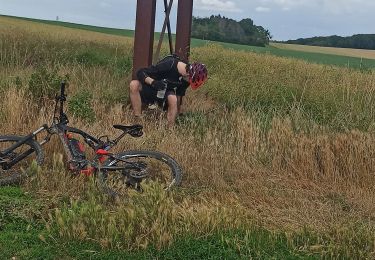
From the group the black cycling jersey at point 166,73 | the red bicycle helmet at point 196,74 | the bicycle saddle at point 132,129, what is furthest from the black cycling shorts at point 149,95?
the bicycle saddle at point 132,129

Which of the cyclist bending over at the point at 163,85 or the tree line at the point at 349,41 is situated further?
the tree line at the point at 349,41

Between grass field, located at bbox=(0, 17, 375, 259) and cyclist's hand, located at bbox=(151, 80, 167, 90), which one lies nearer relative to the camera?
grass field, located at bbox=(0, 17, 375, 259)

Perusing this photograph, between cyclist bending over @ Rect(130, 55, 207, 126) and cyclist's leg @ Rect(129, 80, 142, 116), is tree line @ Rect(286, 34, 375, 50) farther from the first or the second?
cyclist's leg @ Rect(129, 80, 142, 116)

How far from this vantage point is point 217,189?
4.54 m

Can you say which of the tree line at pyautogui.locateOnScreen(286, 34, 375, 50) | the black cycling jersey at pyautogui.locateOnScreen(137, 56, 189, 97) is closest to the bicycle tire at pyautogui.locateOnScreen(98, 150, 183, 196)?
the black cycling jersey at pyautogui.locateOnScreen(137, 56, 189, 97)

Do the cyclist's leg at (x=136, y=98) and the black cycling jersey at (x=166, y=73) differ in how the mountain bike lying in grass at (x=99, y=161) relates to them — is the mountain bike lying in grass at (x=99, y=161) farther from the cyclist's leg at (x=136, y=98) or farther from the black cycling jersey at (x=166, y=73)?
the black cycling jersey at (x=166, y=73)

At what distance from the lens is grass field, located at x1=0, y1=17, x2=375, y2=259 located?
11.1ft

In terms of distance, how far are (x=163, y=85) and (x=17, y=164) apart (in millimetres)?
2445

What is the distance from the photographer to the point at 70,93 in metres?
7.89

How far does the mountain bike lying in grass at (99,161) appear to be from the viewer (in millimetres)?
4461

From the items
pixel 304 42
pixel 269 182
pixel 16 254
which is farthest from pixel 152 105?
pixel 304 42

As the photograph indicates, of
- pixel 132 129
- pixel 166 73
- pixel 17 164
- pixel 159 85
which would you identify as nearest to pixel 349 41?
pixel 166 73

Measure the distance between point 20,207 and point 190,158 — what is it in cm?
199

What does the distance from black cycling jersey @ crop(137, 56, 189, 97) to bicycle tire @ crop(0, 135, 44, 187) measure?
2.34 metres
